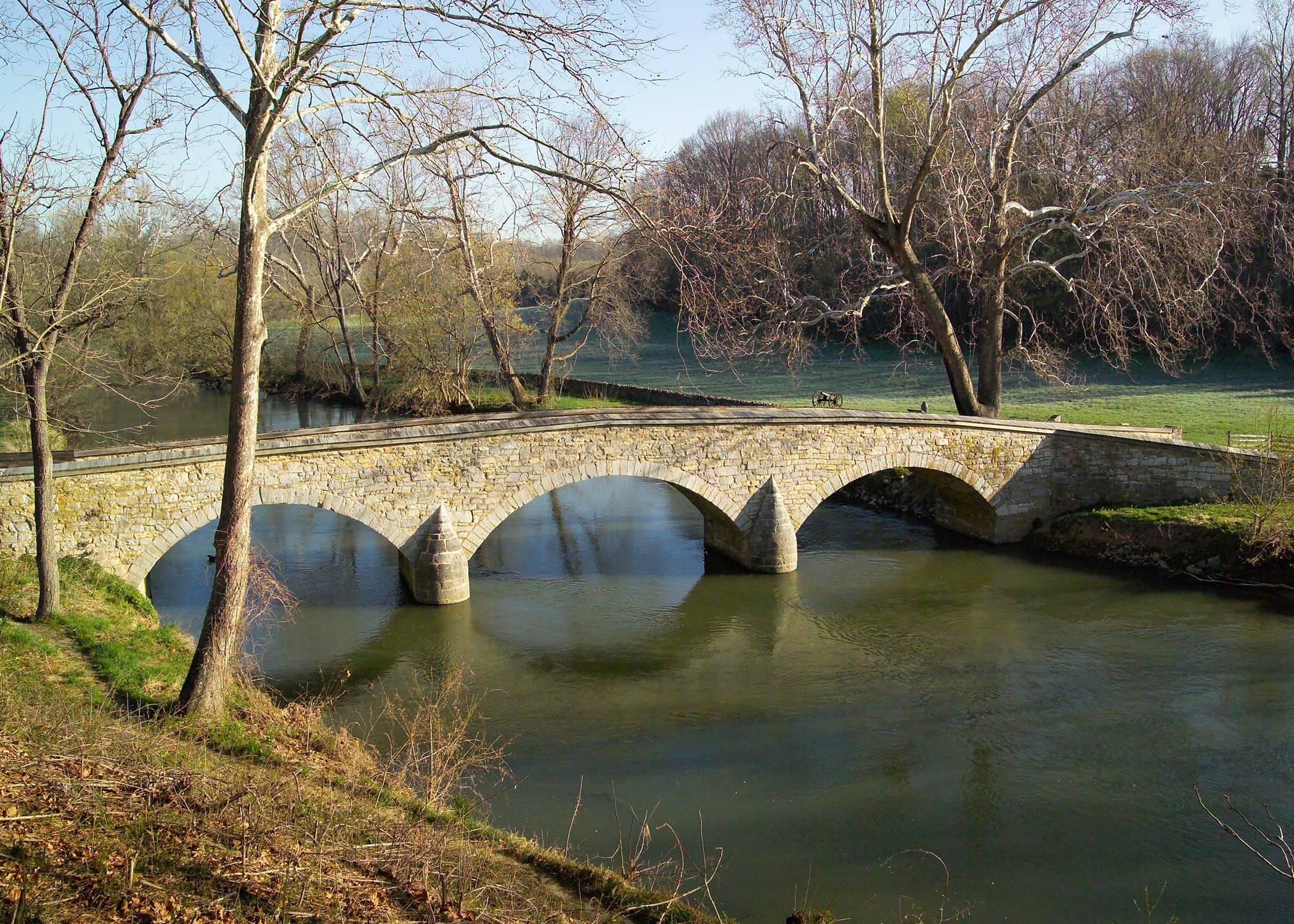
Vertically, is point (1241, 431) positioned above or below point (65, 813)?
above

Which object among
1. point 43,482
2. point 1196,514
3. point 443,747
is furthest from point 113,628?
point 1196,514

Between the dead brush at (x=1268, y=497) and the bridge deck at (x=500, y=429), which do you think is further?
the dead brush at (x=1268, y=497)

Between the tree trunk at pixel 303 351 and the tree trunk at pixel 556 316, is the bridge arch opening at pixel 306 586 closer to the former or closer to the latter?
the tree trunk at pixel 556 316

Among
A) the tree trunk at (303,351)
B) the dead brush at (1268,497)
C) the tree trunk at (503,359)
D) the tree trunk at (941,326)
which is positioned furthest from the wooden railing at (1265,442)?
the tree trunk at (303,351)

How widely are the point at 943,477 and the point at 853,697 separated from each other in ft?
25.9

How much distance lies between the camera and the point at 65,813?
5.49 m

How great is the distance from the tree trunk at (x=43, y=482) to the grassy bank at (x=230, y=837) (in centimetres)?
217

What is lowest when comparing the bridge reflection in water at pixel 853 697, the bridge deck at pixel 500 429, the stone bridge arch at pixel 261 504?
the bridge reflection in water at pixel 853 697

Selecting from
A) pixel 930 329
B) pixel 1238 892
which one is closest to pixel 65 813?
pixel 1238 892

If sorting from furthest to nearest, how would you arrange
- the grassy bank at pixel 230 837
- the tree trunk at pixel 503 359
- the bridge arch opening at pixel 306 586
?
the tree trunk at pixel 503 359, the bridge arch opening at pixel 306 586, the grassy bank at pixel 230 837

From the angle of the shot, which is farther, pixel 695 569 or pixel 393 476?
pixel 695 569

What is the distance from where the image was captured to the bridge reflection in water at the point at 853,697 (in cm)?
851

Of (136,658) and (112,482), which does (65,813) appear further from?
(112,482)

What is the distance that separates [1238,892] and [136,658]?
1031cm
